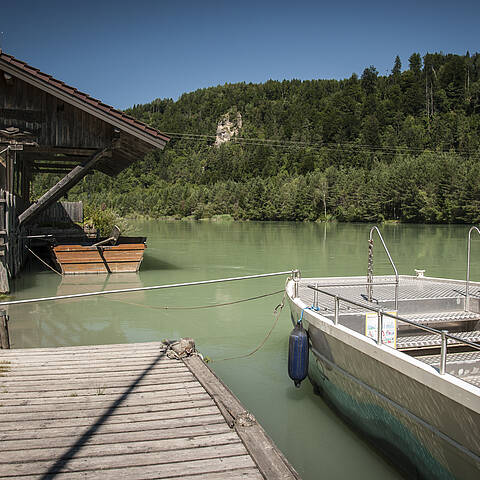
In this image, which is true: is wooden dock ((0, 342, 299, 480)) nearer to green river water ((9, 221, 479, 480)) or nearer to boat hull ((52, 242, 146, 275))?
green river water ((9, 221, 479, 480))

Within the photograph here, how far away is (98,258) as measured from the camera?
17812 millimetres

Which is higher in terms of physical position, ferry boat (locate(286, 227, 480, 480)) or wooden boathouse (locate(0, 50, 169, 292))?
wooden boathouse (locate(0, 50, 169, 292))

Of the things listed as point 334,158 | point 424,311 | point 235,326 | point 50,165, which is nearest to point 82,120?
point 50,165

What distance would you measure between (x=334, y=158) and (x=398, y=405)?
459ft

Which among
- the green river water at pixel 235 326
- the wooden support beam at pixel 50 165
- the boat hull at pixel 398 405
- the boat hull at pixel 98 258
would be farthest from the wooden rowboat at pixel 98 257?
the boat hull at pixel 398 405

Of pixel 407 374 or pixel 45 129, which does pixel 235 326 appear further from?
pixel 45 129

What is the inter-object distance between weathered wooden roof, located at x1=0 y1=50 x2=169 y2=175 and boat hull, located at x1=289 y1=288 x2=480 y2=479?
34.4ft

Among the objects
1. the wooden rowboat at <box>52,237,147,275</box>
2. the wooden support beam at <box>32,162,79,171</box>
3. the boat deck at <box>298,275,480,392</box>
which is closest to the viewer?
the boat deck at <box>298,275,480,392</box>

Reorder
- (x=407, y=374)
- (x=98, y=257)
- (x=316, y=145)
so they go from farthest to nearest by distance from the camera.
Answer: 1. (x=316, y=145)
2. (x=98, y=257)
3. (x=407, y=374)

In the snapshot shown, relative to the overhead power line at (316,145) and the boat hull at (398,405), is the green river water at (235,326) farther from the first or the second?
the overhead power line at (316,145)

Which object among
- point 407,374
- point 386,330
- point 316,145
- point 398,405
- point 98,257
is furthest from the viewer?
point 316,145

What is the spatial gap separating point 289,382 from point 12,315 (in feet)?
24.5

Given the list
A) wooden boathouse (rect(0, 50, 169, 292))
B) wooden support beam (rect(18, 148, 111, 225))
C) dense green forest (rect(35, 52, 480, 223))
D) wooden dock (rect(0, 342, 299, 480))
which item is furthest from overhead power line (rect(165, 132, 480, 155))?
wooden dock (rect(0, 342, 299, 480))

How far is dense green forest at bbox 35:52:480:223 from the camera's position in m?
86.6
